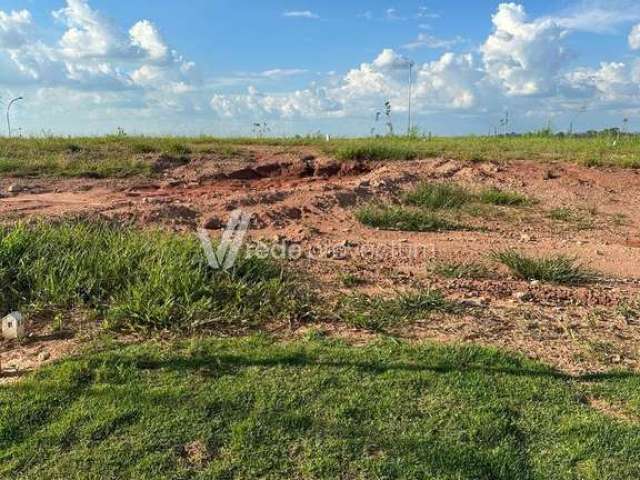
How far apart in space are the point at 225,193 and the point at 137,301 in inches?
148

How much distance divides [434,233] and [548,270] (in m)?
1.58

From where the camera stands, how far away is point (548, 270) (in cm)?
431

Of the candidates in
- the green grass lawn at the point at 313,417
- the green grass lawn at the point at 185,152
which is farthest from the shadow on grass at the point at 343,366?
the green grass lawn at the point at 185,152

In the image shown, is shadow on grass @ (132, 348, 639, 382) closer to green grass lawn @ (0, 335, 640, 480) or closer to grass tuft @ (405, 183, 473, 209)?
green grass lawn @ (0, 335, 640, 480)

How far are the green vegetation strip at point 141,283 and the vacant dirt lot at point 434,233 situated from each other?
42 centimetres

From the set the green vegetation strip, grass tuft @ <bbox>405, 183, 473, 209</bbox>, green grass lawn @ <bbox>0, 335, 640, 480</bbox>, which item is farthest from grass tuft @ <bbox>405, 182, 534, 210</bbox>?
green grass lawn @ <bbox>0, 335, 640, 480</bbox>

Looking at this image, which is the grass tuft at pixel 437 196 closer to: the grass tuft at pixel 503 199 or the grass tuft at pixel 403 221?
the grass tuft at pixel 503 199

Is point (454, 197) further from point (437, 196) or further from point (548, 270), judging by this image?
point (548, 270)

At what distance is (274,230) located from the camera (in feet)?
18.3

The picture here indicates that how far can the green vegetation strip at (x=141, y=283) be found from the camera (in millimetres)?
3480

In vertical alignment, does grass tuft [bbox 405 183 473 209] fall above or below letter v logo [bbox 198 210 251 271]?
above

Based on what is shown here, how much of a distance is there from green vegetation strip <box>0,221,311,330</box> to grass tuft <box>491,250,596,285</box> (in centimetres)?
159

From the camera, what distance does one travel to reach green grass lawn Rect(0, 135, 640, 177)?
28.3 feet

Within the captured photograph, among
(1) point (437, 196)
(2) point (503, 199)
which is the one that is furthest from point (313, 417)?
(2) point (503, 199)
